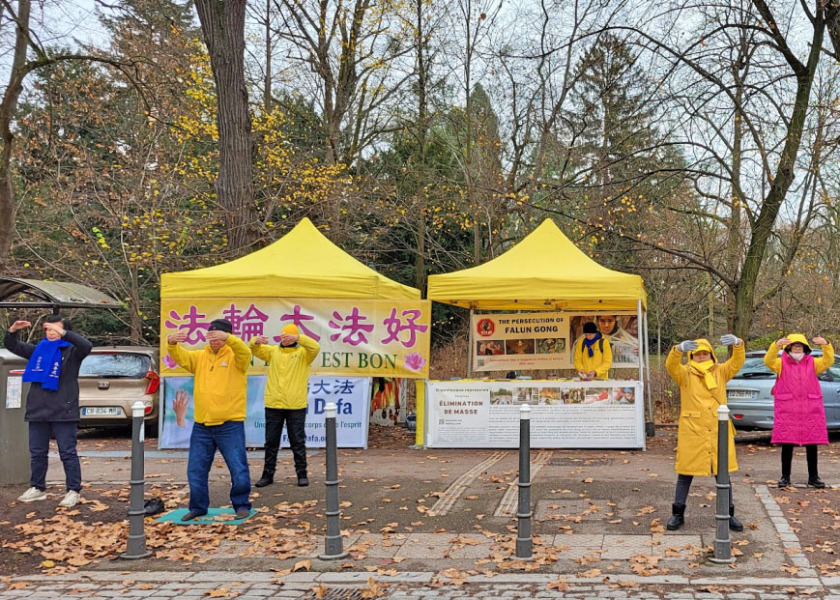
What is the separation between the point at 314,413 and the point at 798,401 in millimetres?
6570

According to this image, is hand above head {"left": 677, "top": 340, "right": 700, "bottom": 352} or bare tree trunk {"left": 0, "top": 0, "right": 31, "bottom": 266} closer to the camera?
hand above head {"left": 677, "top": 340, "right": 700, "bottom": 352}

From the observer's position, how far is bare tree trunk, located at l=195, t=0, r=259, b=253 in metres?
15.7

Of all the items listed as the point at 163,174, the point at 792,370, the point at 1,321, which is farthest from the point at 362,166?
the point at 792,370

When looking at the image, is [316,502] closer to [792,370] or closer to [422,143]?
Result: [792,370]

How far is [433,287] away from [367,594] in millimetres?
7405

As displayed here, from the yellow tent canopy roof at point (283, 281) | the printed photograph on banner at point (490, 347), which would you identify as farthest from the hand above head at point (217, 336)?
the printed photograph on banner at point (490, 347)

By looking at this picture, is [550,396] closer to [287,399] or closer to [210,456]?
[287,399]

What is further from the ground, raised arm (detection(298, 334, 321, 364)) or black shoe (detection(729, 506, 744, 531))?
raised arm (detection(298, 334, 321, 364))

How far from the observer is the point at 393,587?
5820 millimetres

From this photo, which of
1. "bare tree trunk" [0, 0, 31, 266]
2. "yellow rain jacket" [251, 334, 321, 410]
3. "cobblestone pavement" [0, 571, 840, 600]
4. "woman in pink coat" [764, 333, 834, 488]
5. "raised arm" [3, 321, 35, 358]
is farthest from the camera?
"bare tree trunk" [0, 0, 31, 266]

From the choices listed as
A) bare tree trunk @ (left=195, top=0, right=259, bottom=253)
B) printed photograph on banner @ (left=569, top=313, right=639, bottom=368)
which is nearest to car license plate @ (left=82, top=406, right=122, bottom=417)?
bare tree trunk @ (left=195, top=0, right=259, bottom=253)

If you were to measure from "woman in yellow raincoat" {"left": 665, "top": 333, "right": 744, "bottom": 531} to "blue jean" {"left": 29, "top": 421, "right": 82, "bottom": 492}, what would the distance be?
5.59m

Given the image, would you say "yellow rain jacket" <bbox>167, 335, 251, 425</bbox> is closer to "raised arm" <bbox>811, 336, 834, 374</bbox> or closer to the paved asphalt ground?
the paved asphalt ground

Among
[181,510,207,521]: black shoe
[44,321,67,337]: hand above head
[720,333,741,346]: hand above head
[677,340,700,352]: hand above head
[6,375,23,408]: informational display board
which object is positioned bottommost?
[181,510,207,521]: black shoe
